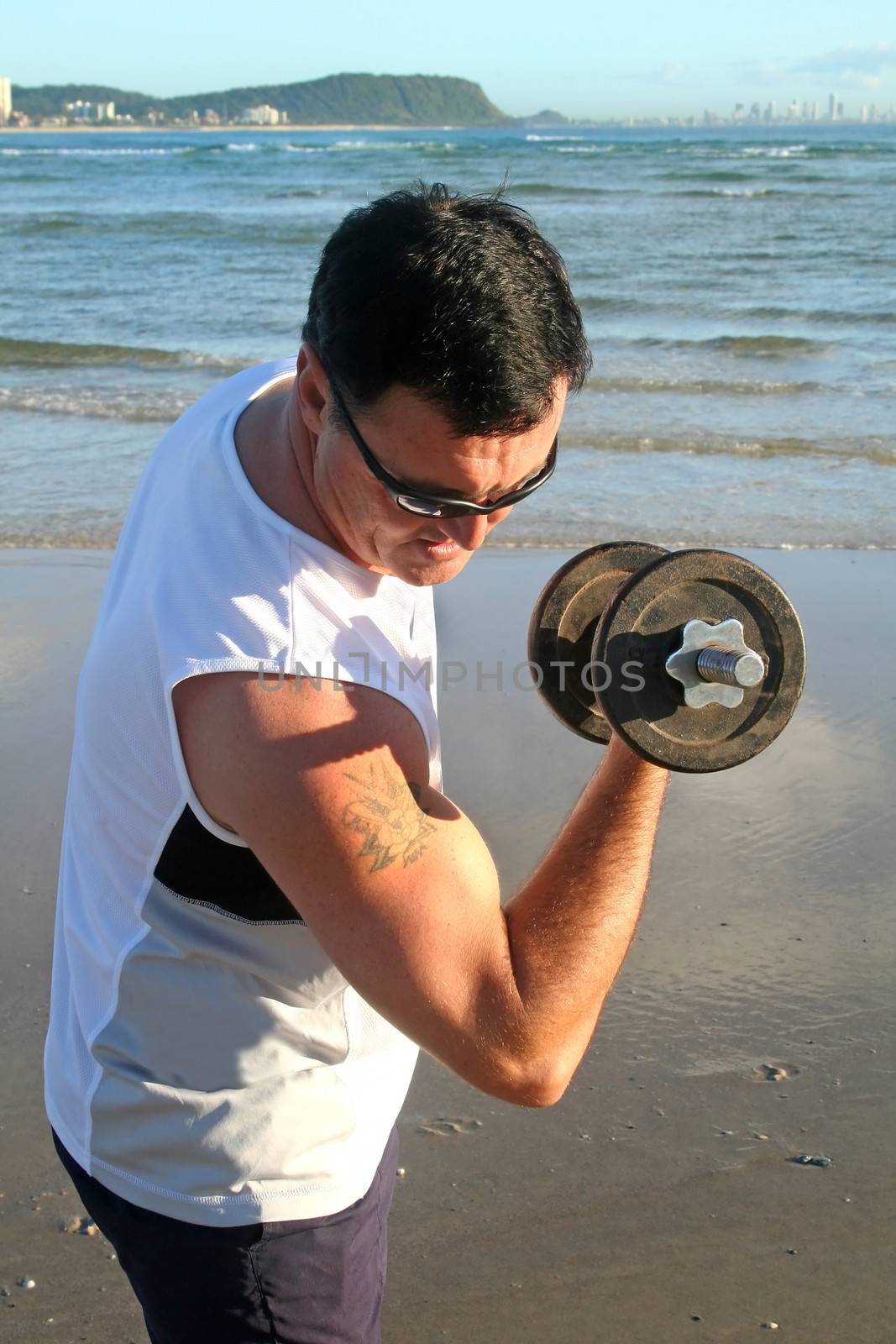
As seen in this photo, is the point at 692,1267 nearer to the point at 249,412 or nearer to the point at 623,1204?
the point at 623,1204

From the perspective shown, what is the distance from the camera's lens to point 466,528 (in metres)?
1.58

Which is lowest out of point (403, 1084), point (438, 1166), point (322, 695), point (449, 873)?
point (438, 1166)

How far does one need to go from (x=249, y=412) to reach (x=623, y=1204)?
1.91 meters

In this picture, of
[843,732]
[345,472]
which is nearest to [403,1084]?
[345,472]

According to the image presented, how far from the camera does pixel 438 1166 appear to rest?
9.37 feet

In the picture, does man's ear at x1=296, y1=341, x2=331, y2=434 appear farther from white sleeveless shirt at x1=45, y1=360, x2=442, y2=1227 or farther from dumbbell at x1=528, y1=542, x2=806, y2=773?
dumbbell at x1=528, y1=542, x2=806, y2=773

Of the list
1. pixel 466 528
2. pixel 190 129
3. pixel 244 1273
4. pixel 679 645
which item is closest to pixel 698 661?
pixel 679 645

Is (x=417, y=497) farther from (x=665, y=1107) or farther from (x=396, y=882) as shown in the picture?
(x=665, y=1107)

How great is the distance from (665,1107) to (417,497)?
1997 mm

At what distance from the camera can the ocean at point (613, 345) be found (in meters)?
7.43

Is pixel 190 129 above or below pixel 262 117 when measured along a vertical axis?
below

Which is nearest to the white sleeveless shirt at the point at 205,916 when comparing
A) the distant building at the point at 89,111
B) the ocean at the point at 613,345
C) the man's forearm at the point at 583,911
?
the man's forearm at the point at 583,911

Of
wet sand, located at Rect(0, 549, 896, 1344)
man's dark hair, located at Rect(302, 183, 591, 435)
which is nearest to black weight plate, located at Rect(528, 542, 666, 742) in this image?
man's dark hair, located at Rect(302, 183, 591, 435)

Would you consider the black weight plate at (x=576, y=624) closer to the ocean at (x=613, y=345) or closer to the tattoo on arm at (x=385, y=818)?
the tattoo on arm at (x=385, y=818)
